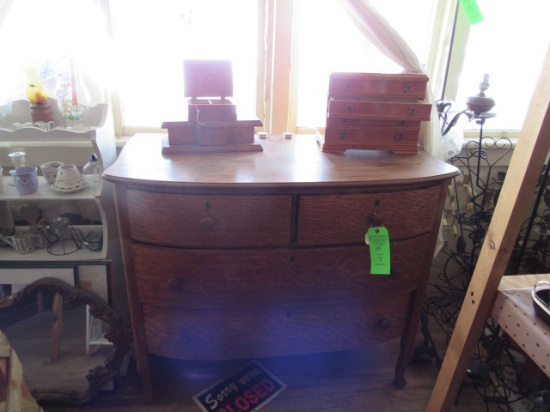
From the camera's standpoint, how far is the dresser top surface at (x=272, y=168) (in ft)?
3.44

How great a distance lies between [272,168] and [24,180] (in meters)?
0.84

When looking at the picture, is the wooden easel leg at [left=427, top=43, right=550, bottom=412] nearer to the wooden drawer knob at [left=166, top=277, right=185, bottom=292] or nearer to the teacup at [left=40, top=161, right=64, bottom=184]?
the wooden drawer knob at [left=166, top=277, right=185, bottom=292]

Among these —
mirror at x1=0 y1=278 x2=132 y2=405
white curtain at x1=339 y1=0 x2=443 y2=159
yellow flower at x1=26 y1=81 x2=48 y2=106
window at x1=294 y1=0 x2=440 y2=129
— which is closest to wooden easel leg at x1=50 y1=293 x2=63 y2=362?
mirror at x1=0 y1=278 x2=132 y2=405

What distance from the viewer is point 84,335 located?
1.54 metres

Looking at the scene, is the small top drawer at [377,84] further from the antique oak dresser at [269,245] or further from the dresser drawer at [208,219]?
the dresser drawer at [208,219]

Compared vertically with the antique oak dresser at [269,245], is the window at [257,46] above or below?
above

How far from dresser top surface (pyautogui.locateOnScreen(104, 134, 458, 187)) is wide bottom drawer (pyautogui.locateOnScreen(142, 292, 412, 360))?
0.42m

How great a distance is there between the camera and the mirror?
4.47ft

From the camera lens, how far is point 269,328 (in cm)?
127

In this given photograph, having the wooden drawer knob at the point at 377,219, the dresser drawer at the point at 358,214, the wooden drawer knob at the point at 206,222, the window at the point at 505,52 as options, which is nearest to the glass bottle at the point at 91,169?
the wooden drawer knob at the point at 206,222

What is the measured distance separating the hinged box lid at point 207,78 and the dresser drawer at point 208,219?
1.45ft

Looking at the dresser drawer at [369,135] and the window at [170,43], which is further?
the window at [170,43]

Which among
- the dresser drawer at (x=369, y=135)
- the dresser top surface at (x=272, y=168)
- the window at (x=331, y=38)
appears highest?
the window at (x=331, y=38)

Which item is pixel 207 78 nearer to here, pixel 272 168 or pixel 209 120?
pixel 209 120
